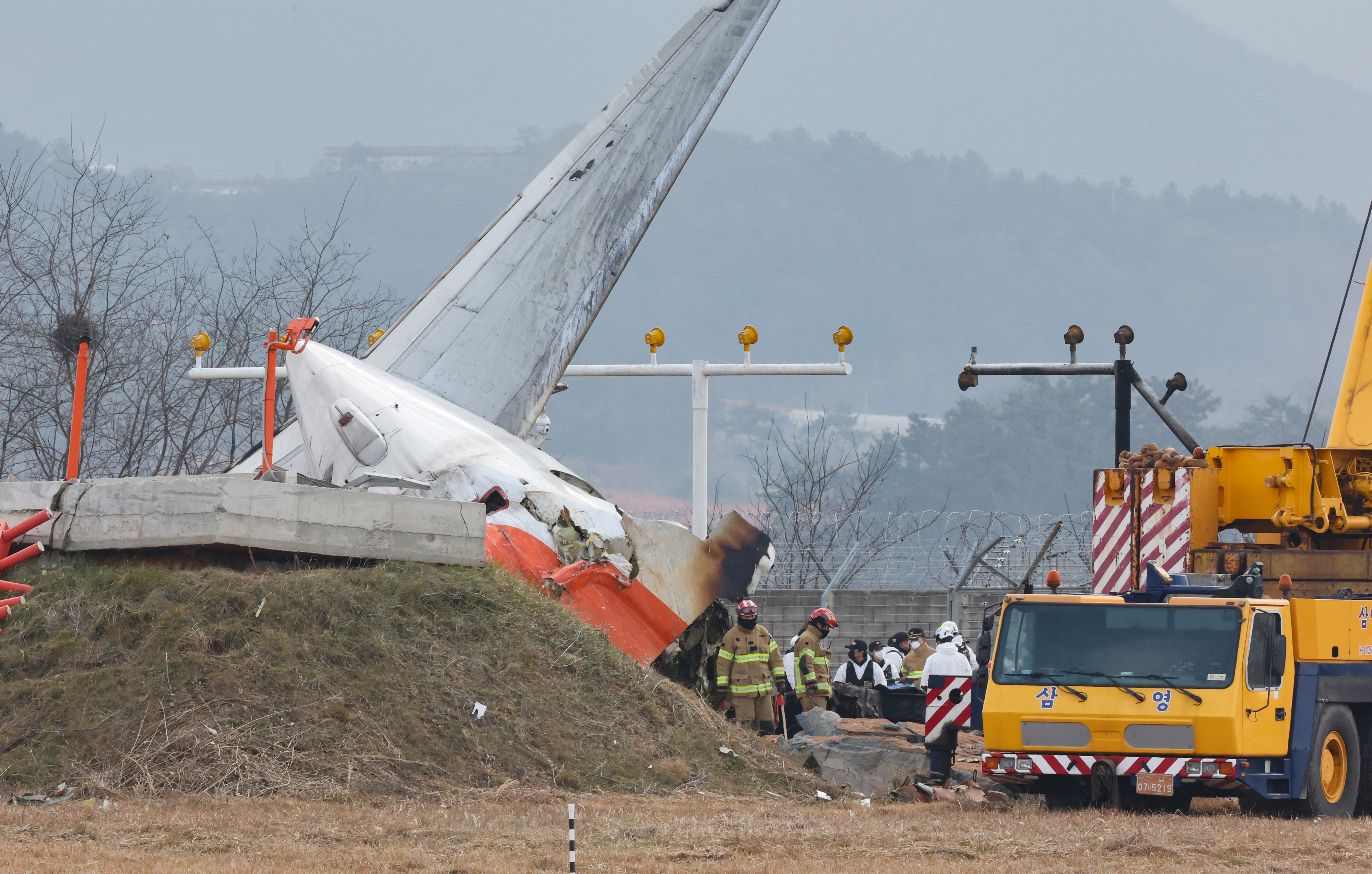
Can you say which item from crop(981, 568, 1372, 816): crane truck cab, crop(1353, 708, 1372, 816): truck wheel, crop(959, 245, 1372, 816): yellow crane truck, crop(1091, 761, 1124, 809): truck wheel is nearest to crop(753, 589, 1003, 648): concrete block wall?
crop(959, 245, 1372, 816): yellow crane truck

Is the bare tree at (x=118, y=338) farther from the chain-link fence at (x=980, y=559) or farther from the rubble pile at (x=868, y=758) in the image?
the rubble pile at (x=868, y=758)

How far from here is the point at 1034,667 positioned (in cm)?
1168

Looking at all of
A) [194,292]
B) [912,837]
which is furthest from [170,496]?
[194,292]

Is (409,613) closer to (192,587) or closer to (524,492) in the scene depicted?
(192,587)

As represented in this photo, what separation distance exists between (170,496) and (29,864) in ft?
15.2

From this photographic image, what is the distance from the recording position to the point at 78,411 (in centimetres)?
1348

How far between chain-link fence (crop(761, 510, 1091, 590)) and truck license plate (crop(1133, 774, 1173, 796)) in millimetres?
10792

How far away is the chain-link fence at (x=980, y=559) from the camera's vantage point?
85.4 ft

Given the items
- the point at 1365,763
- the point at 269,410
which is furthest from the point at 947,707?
the point at 269,410

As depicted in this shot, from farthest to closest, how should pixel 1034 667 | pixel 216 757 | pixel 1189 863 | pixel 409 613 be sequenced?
pixel 409 613 < pixel 1034 667 < pixel 216 757 < pixel 1189 863

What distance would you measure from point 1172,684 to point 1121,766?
2.39 feet

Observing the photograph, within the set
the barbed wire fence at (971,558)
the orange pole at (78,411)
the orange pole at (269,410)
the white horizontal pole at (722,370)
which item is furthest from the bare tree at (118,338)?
the barbed wire fence at (971,558)

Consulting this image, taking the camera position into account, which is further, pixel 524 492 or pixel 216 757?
pixel 524 492

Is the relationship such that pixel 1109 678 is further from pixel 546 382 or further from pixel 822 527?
pixel 822 527
